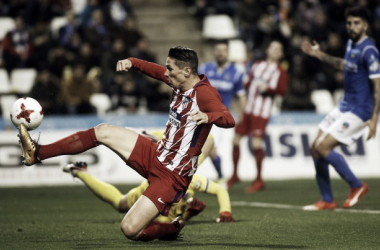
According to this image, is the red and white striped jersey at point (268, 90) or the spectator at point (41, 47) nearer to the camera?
the red and white striped jersey at point (268, 90)

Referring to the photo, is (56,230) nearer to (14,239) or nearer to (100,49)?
(14,239)

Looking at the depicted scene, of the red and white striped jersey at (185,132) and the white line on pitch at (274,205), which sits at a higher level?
the red and white striped jersey at (185,132)

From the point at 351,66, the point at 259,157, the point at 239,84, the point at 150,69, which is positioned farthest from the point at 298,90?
the point at 150,69

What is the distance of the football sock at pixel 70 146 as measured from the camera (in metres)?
7.69

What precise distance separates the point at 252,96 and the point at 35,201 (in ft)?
14.2

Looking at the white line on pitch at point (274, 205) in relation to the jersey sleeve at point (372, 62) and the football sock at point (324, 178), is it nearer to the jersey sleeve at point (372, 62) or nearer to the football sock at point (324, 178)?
the football sock at point (324, 178)

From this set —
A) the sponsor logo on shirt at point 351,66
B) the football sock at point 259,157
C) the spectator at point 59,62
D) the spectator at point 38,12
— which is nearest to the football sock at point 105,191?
the sponsor logo on shirt at point 351,66

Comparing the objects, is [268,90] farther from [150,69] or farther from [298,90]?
[150,69]

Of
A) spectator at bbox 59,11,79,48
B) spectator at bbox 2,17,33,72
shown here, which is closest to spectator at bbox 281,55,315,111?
spectator at bbox 59,11,79,48

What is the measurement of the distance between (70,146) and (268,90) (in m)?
7.33

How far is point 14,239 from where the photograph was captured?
26.9 ft

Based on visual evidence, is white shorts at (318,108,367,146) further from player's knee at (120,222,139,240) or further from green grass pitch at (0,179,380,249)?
player's knee at (120,222,139,240)

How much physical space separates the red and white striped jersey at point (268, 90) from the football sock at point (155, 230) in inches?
277

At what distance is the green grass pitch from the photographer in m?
7.71
